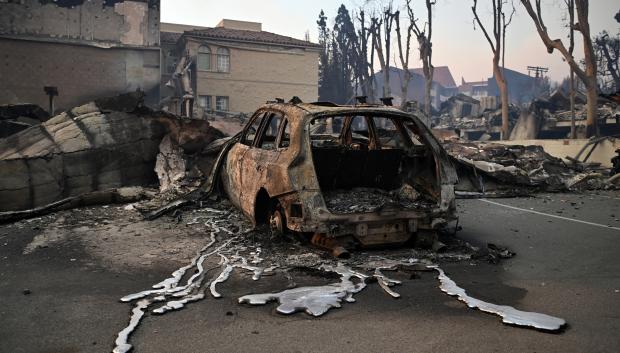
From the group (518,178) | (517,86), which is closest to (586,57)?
(518,178)

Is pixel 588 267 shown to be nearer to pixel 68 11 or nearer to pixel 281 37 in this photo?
pixel 68 11

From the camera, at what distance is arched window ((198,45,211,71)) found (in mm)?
35906

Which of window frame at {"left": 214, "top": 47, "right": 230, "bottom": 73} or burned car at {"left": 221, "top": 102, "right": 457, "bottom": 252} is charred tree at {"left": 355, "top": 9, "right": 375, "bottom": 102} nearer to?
window frame at {"left": 214, "top": 47, "right": 230, "bottom": 73}

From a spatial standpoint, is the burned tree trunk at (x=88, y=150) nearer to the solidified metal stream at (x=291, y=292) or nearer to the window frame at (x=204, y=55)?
the solidified metal stream at (x=291, y=292)

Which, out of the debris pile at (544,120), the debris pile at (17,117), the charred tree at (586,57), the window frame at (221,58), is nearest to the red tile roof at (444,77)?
the debris pile at (544,120)

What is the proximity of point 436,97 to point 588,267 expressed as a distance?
86628 mm

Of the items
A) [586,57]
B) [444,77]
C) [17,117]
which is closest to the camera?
[17,117]

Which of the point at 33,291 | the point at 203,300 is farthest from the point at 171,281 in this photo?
the point at 33,291

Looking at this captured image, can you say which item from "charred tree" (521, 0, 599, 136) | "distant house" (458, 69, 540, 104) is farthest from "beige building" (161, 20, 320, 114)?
"distant house" (458, 69, 540, 104)

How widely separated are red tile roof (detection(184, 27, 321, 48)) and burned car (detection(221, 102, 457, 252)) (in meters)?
30.2

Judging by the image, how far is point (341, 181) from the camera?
644 centimetres

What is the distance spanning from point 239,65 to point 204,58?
102 inches

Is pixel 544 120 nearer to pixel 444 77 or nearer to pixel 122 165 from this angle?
pixel 122 165

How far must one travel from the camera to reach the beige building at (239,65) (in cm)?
3578
